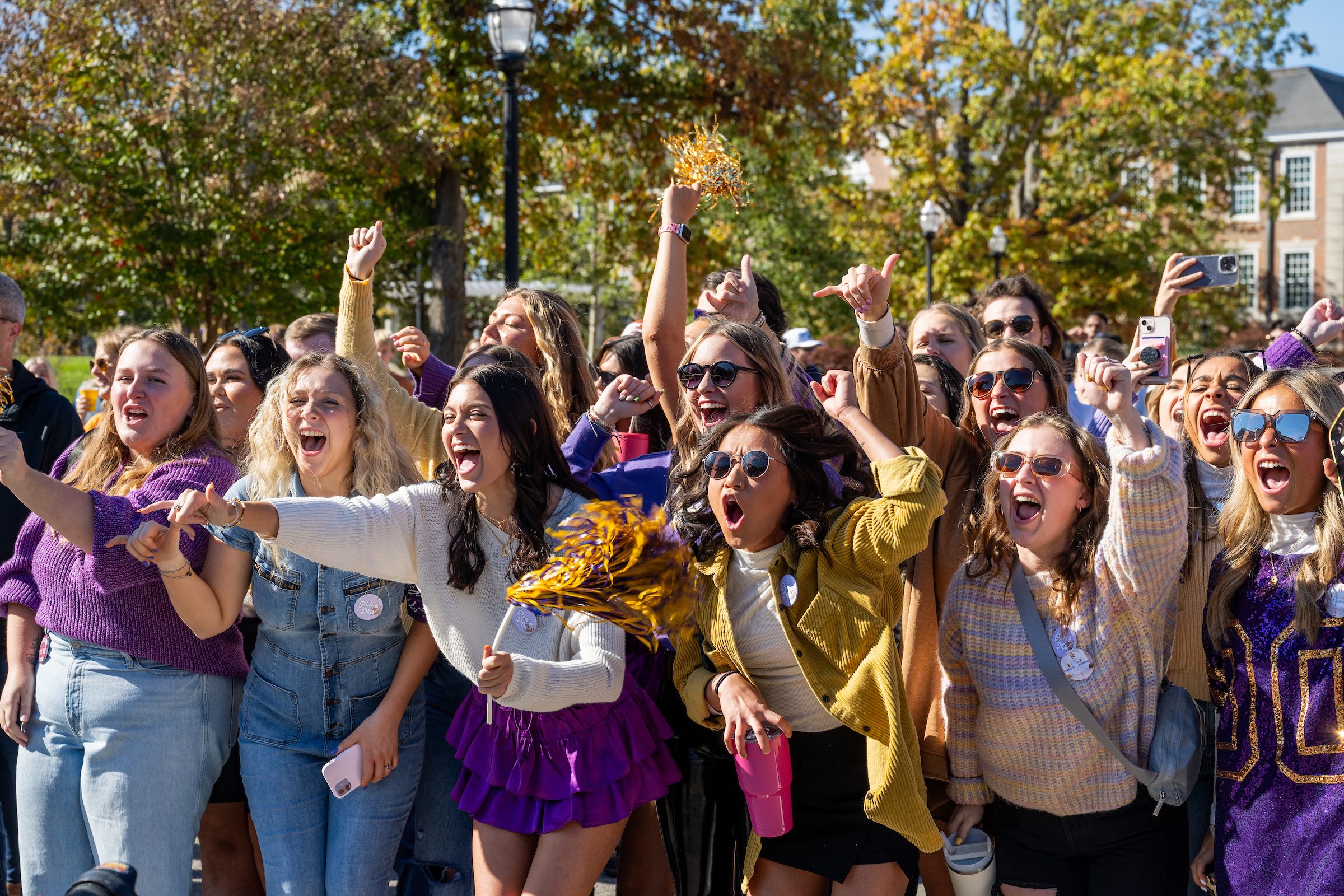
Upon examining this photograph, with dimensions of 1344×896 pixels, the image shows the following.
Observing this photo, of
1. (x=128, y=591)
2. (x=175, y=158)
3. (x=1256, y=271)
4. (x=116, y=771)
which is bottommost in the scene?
(x=116, y=771)

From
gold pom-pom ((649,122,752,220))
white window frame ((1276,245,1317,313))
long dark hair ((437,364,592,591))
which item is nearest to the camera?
long dark hair ((437,364,592,591))

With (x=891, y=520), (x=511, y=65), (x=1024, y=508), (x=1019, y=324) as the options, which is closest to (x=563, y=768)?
(x=891, y=520)

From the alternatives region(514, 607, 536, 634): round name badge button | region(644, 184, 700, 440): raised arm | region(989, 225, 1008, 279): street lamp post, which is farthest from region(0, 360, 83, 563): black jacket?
region(989, 225, 1008, 279): street lamp post

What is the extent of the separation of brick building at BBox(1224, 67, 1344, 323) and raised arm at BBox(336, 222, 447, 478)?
4213 cm

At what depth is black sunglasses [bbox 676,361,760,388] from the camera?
3.53 meters

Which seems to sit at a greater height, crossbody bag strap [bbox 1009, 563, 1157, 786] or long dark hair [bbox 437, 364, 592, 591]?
long dark hair [bbox 437, 364, 592, 591]

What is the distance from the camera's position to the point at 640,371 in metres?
4.83

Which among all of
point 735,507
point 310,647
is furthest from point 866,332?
point 310,647

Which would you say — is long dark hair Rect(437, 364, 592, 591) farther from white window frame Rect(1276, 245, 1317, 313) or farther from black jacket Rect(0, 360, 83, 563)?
white window frame Rect(1276, 245, 1317, 313)

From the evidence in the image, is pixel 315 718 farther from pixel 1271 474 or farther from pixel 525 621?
pixel 1271 474

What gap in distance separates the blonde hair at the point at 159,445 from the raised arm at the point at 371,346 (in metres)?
0.59

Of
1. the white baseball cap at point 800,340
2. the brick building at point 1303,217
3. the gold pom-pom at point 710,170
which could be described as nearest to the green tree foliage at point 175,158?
the white baseball cap at point 800,340

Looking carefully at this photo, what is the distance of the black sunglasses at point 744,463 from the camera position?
3.09 m

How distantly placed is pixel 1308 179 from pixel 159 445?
157 feet
